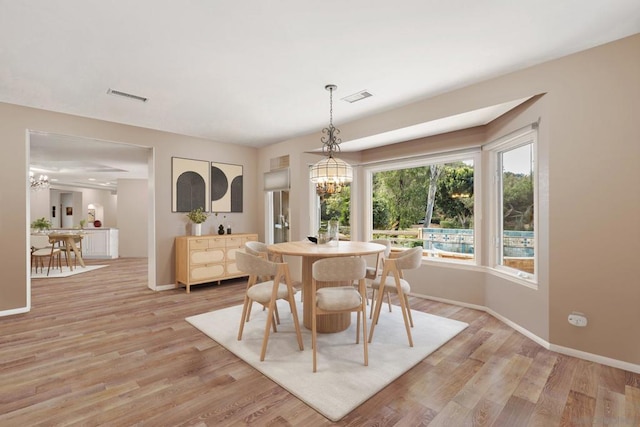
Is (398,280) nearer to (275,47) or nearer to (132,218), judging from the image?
(275,47)

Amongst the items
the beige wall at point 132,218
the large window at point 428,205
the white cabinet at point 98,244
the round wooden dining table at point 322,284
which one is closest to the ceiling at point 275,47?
the large window at point 428,205

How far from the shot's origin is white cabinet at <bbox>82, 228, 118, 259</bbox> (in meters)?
8.57

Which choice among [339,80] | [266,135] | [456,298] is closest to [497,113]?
[339,80]

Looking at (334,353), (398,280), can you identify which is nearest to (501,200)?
(398,280)

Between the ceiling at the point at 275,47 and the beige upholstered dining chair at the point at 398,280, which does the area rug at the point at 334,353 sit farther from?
the ceiling at the point at 275,47

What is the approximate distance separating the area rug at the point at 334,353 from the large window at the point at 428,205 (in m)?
1.25

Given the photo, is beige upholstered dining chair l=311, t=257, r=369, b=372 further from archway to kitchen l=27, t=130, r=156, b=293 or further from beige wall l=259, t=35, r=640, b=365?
archway to kitchen l=27, t=130, r=156, b=293

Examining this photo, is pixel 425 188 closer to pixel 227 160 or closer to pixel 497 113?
pixel 497 113

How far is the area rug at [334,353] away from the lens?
2059 mm

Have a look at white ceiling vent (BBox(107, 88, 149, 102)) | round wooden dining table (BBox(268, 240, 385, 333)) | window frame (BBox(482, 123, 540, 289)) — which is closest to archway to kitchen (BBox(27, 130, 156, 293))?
white ceiling vent (BBox(107, 88, 149, 102))

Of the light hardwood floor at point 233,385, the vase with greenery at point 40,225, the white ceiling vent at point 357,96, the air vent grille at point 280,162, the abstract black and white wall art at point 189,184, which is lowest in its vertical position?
the light hardwood floor at point 233,385

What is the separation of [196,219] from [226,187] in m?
0.92

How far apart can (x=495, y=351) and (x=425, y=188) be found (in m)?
2.50

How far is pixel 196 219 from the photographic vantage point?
5156 millimetres
